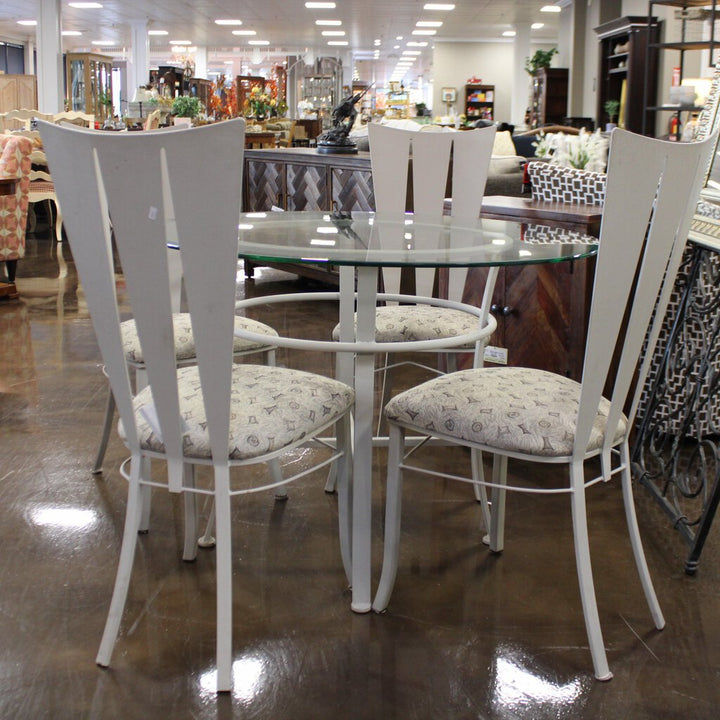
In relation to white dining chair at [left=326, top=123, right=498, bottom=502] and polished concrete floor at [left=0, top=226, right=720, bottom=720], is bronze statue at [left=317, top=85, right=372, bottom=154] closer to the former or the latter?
white dining chair at [left=326, top=123, right=498, bottom=502]

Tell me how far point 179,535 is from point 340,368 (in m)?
0.64

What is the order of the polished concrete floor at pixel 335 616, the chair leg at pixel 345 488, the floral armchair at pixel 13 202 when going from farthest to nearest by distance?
1. the floral armchair at pixel 13 202
2. the chair leg at pixel 345 488
3. the polished concrete floor at pixel 335 616

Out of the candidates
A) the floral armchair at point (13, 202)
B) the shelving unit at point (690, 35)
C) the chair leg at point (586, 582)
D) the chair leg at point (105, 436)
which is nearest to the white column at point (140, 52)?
the shelving unit at point (690, 35)

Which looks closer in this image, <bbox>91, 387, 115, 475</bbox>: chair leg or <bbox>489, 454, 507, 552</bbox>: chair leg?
<bbox>489, 454, 507, 552</bbox>: chair leg

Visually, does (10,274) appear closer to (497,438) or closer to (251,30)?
(497,438)

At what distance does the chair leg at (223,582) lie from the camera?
64.6 inches

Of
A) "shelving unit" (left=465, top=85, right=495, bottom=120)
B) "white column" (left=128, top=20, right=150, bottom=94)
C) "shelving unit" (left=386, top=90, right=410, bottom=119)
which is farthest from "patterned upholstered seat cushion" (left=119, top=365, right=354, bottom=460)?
"shelving unit" (left=465, top=85, right=495, bottom=120)

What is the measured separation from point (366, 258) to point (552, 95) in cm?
1378

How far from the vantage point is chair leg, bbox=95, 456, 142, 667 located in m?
1.70

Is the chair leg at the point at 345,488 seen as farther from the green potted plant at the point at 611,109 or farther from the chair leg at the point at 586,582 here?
the green potted plant at the point at 611,109

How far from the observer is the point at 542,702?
5.38 ft

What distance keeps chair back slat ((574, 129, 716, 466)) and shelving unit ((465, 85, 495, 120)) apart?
2069 centimetres

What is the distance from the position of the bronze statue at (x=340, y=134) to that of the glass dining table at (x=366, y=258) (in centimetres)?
327

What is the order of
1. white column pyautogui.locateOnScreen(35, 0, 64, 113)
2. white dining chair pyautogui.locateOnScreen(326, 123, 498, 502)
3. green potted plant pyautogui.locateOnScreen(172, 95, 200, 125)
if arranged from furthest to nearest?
white column pyautogui.locateOnScreen(35, 0, 64, 113), green potted plant pyautogui.locateOnScreen(172, 95, 200, 125), white dining chair pyautogui.locateOnScreen(326, 123, 498, 502)
